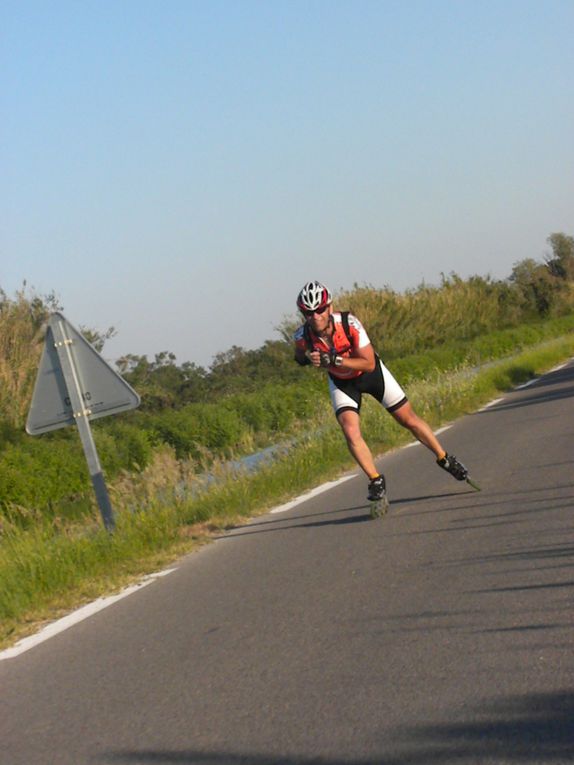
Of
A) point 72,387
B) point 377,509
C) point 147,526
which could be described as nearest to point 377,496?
point 377,509

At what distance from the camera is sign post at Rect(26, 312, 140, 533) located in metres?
9.56

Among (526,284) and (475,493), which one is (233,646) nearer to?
(475,493)

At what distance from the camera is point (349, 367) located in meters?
9.32

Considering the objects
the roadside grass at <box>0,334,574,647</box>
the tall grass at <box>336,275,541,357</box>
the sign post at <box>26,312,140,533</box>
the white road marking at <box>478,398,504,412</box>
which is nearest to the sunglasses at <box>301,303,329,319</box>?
the sign post at <box>26,312,140,533</box>

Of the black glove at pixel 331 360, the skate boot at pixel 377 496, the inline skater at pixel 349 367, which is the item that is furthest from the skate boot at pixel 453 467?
the black glove at pixel 331 360

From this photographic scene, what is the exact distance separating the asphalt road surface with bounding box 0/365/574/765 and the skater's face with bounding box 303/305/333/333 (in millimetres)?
1577

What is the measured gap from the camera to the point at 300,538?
9086 millimetres

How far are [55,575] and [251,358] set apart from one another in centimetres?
3824

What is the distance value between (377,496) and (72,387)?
8.50 feet

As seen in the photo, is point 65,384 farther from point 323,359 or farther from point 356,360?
point 356,360

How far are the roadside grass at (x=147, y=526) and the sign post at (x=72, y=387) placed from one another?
1.59 feet

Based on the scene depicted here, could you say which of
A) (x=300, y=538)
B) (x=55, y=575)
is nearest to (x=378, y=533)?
(x=300, y=538)

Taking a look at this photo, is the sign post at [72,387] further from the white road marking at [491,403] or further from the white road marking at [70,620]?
the white road marking at [491,403]

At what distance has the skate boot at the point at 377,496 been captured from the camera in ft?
31.0
